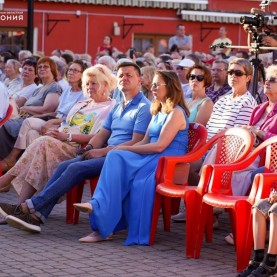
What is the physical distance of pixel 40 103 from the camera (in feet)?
42.6

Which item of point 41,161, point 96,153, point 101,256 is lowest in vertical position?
point 101,256

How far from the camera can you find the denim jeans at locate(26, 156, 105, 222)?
9.32 m

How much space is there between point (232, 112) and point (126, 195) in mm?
1351

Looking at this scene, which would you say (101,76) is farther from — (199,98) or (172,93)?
(172,93)

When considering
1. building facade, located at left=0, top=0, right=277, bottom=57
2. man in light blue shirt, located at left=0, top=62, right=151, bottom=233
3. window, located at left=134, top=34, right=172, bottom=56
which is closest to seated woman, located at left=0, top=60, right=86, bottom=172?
man in light blue shirt, located at left=0, top=62, right=151, bottom=233

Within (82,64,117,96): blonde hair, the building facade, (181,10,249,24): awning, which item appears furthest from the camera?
(181,10,249,24): awning

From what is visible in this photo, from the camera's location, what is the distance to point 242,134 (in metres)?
8.79

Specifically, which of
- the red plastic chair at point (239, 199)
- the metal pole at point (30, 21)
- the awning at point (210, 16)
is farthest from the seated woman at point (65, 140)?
the awning at point (210, 16)

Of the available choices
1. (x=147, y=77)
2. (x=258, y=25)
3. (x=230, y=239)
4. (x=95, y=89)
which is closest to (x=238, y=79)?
(x=258, y=25)

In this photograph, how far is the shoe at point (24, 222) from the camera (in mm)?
9102

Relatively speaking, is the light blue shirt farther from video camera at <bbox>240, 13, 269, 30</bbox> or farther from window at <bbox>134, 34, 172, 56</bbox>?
window at <bbox>134, 34, 172, 56</bbox>

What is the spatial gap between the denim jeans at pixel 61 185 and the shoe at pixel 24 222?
0.22 ft

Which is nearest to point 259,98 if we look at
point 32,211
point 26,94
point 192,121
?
point 192,121

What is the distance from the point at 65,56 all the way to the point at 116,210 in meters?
9.24
